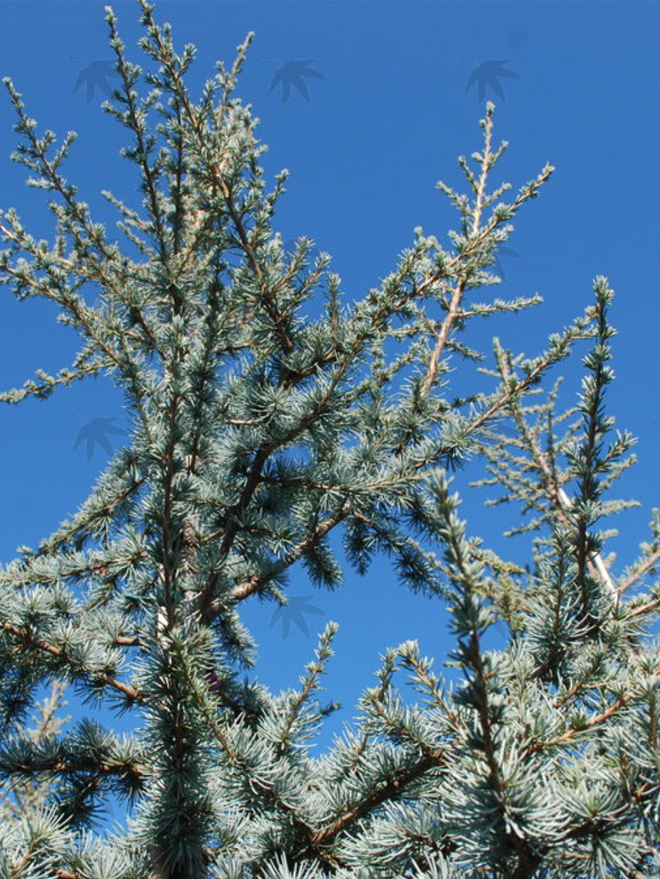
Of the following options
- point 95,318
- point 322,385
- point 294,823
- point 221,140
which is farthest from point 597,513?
point 95,318

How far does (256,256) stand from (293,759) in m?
2.66

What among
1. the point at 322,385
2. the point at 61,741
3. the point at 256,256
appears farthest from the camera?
→ the point at 256,256

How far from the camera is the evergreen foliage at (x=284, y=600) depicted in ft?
5.00

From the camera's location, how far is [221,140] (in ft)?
14.2

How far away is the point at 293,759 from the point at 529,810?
54.6 inches

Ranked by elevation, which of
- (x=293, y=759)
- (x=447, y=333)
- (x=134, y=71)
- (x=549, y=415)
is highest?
(x=549, y=415)

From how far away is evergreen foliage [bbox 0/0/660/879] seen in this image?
152 cm

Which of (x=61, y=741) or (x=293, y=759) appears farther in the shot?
(x=61, y=741)

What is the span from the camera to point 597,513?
6.13 feet

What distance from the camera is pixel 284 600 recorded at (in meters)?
5.09

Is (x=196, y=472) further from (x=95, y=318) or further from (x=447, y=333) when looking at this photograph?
(x=447, y=333)

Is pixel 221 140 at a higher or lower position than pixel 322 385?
higher

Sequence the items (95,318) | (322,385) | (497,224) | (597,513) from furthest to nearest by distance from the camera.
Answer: (95,318) → (497,224) → (322,385) → (597,513)

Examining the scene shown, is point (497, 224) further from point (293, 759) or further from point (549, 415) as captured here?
point (549, 415)
